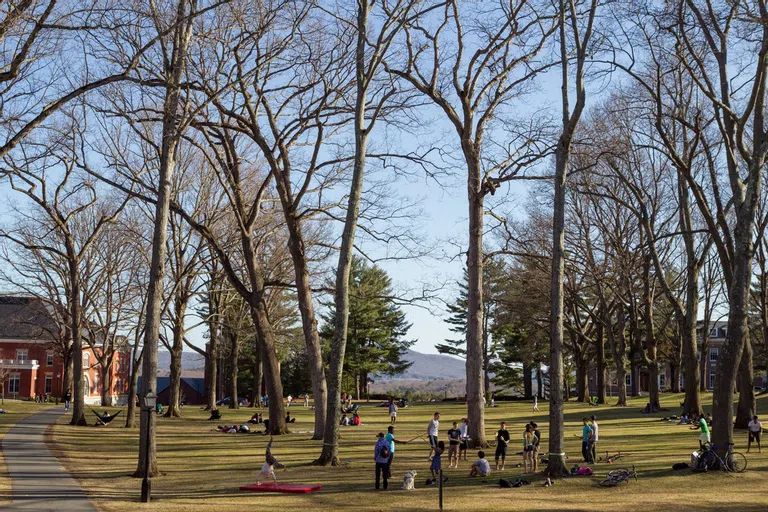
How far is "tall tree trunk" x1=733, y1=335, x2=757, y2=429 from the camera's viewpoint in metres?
31.9

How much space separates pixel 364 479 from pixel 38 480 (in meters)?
8.10

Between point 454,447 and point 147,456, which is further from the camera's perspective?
point 454,447

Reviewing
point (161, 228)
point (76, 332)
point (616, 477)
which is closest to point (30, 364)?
point (76, 332)

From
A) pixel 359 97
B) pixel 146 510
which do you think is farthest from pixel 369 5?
pixel 146 510

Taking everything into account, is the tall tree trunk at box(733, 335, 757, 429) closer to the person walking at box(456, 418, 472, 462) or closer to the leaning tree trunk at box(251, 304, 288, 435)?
the person walking at box(456, 418, 472, 462)

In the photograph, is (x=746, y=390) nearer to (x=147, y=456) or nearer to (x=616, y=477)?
(x=616, y=477)

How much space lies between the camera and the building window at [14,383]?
294 ft

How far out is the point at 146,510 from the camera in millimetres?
16375

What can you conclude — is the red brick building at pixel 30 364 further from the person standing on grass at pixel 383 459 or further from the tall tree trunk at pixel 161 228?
the person standing on grass at pixel 383 459

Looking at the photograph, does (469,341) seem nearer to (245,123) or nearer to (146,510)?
(245,123)

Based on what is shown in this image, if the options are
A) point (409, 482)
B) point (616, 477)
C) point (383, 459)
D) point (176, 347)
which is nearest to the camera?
point (383, 459)

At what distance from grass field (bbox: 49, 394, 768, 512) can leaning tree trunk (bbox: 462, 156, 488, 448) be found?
111 cm

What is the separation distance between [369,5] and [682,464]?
15.6 m

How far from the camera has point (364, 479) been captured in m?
20.5
